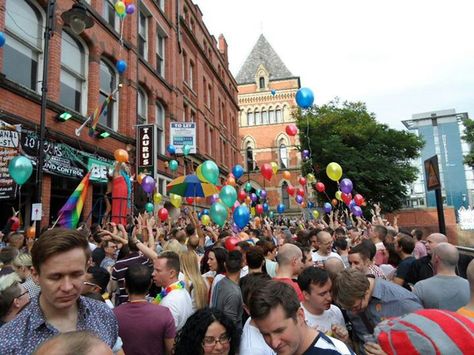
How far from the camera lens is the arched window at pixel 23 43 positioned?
10.0 meters

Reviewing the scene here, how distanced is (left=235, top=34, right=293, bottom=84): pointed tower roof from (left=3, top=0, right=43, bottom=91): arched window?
38733mm

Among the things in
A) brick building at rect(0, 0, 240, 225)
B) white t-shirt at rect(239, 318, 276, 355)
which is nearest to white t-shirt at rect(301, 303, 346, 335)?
white t-shirt at rect(239, 318, 276, 355)

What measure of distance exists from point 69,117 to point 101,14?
5508 mm

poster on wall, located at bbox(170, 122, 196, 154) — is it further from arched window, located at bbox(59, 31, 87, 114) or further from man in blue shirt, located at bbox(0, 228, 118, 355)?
man in blue shirt, located at bbox(0, 228, 118, 355)

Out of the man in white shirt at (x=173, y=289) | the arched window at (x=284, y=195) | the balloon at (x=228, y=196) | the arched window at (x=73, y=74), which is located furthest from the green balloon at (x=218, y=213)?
the arched window at (x=284, y=195)

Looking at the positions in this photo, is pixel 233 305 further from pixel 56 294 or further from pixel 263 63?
pixel 263 63

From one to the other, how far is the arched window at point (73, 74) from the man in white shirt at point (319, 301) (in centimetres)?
1166

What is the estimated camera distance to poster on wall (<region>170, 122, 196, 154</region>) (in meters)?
17.3

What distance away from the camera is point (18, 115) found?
977 cm

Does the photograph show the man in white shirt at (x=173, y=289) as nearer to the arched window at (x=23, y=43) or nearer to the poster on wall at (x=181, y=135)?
the arched window at (x=23, y=43)

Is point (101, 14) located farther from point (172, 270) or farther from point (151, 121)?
point (172, 270)

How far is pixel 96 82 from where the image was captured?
13.2 metres

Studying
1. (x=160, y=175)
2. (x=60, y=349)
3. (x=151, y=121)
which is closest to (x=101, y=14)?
(x=151, y=121)

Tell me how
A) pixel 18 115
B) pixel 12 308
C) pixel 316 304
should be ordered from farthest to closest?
pixel 18 115 → pixel 316 304 → pixel 12 308
